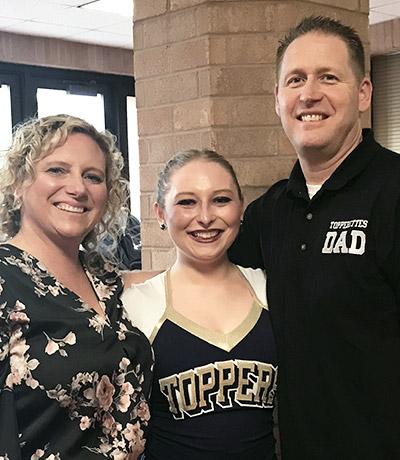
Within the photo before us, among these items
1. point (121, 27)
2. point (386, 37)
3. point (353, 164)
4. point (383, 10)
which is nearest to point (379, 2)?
point (383, 10)

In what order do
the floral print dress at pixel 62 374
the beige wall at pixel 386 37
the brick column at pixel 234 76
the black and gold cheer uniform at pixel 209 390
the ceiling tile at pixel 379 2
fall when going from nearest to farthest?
the floral print dress at pixel 62 374, the black and gold cheer uniform at pixel 209 390, the brick column at pixel 234 76, the ceiling tile at pixel 379 2, the beige wall at pixel 386 37

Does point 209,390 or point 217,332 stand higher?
point 217,332

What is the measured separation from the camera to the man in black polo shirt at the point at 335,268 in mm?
1443

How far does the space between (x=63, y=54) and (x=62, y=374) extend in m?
5.42

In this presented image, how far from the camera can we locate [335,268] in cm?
147

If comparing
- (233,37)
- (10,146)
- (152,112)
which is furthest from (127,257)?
(10,146)

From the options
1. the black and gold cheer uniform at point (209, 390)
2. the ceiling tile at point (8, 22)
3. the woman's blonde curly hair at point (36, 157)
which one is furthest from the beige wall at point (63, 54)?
the black and gold cheer uniform at point (209, 390)

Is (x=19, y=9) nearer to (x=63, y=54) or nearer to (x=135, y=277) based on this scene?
(x=63, y=54)

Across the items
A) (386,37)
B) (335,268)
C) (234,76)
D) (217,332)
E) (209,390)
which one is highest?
(386,37)

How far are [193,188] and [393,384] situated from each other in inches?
24.8

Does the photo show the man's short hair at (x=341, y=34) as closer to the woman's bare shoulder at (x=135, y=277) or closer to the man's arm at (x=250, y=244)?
the man's arm at (x=250, y=244)

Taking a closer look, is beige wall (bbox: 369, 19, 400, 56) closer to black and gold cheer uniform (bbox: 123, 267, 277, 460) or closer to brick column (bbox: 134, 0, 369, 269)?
brick column (bbox: 134, 0, 369, 269)

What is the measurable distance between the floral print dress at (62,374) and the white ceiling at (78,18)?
3847mm

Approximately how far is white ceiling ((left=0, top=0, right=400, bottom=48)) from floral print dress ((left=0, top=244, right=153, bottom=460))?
3.85 m
